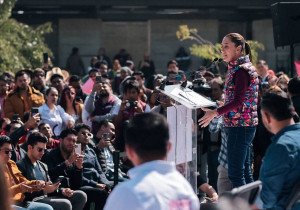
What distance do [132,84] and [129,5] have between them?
15085 millimetres

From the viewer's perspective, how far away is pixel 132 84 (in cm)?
1328

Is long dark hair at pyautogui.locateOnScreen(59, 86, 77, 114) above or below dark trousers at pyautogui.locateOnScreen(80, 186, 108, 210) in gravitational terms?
above

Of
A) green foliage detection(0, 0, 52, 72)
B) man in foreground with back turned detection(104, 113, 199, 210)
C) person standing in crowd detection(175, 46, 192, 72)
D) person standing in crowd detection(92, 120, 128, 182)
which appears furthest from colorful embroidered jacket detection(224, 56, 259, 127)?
person standing in crowd detection(175, 46, 192, 72)

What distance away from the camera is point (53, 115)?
13078mm

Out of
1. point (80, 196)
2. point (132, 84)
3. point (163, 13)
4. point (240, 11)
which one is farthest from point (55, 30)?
point (80, 196)

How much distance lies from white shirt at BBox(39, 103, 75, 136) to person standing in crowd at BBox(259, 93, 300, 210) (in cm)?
680

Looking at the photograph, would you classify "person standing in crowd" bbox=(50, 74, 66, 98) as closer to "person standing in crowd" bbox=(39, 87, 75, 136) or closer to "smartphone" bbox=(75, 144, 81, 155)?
"person standing in crowd" bbox=(39, 87, 75, 136)

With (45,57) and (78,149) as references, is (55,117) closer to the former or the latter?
(78,149)

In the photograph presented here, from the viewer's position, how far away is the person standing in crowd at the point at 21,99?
44.6 ft

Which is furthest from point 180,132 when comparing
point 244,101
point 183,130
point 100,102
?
point 100,102

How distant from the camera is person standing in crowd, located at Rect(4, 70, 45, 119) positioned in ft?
44.6

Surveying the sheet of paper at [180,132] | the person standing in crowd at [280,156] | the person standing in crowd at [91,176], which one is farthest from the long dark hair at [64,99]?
the person standing in crowd at [280,156]

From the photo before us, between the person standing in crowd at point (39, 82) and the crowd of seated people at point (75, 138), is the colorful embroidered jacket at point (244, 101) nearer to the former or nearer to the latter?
the crowd of seated people at point (75, 138)

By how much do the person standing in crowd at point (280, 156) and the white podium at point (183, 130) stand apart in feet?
7.02
